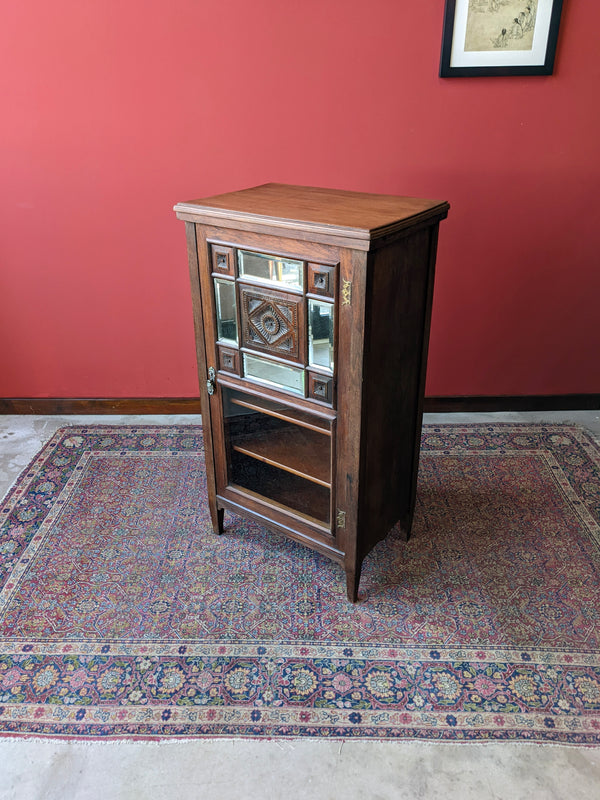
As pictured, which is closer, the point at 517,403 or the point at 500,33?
the point at 500,33

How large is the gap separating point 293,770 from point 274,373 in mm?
1098

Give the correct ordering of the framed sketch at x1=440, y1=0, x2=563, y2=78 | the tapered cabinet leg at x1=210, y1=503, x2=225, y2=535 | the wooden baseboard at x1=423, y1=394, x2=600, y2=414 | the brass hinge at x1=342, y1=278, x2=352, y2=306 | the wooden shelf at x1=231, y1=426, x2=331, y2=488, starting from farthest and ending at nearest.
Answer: the wooden baseboard at x1=423, y1=394, x2=600, y2=414
the framed sketch at x1=440, y1=0, x2=563, y2=78
the tapered cabinet leg at x1=210, y1=503, x2=225, y2=535
the wooden shelf at x1=231, y1=426, x2=331, y2=488
the brass hinge at x1=342, y1=278, x2=352, y2=306

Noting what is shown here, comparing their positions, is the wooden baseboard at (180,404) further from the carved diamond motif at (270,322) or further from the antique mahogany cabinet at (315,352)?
the carved diamond motif at (270,322)

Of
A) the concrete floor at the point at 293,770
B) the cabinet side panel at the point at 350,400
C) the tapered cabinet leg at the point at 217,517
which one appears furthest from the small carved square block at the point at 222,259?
the concrete floor at the point at 293,770

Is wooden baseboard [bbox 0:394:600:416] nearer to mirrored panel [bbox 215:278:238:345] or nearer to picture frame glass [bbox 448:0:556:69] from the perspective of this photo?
mirrored panel [bbox 215:278:238:345]

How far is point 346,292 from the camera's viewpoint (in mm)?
1735

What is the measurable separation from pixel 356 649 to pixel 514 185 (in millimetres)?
2057

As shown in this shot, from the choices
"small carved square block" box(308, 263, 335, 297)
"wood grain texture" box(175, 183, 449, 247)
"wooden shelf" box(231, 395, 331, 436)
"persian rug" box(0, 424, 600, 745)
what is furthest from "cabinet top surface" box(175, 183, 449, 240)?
"persian rug" box(0, 424, 600, 745)

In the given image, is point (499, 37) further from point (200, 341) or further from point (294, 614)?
point (294, 614)

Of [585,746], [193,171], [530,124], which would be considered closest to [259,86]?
[193,171]

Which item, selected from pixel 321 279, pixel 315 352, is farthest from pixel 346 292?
pixel 315 352

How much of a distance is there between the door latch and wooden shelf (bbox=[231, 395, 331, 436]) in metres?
0.07

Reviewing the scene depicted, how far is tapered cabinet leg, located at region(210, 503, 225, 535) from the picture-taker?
244 centimetres

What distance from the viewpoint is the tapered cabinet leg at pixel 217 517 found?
2438 millimetres
